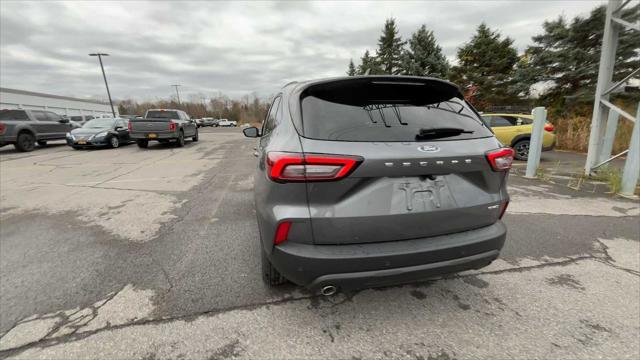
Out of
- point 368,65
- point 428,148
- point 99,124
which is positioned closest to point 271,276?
point 428,148

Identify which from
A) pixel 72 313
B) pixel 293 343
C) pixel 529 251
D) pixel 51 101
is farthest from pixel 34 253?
pixel 51 101

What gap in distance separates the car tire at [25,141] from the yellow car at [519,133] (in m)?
18.9

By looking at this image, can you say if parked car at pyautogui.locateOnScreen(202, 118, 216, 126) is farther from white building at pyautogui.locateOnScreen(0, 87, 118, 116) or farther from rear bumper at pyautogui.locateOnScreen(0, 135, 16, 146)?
rear bumper at pyautogui.locateOnScreen(0, 135, 16, 146)

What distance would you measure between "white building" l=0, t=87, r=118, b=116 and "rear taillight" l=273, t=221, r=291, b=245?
43.0 meters

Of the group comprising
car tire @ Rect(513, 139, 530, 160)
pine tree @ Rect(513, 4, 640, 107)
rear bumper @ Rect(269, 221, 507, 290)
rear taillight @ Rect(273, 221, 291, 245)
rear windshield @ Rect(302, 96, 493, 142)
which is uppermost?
pine tree @ Rect(513, 4, 640, 107)

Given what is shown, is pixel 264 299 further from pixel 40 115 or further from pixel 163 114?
pixel 40 115

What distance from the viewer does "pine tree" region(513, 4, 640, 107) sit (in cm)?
1288

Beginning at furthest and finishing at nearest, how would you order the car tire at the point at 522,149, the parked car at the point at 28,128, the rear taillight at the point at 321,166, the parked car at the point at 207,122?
the parked car at the point at 207,122 → the parked car at the point at 28,128 → the car tire at the point at 522,149 → the rear taillight at the point at 321,166

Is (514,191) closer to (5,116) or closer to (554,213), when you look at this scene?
(554,213)

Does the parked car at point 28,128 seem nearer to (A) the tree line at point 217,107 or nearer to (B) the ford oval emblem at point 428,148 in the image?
(B) the ford oval emblem at point 428,148

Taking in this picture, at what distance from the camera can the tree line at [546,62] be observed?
42.9 feet

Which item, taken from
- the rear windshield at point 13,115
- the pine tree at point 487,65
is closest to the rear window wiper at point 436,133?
the rear windshield at point 13,115

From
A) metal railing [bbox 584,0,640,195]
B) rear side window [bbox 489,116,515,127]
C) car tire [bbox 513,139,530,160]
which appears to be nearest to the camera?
metal railing [bbox 584,0,640,195]

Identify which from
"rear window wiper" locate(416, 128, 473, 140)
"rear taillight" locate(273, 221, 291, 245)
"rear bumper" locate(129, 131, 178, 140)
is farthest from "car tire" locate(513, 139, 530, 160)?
"rear bumper" locate(129, 131, 178, 140)
